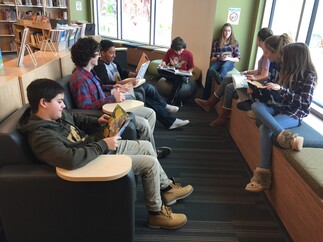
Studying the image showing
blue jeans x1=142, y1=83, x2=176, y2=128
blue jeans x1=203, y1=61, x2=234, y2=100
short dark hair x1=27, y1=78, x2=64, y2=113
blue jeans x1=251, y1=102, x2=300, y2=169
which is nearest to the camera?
short dark hair x1=27, y1=78, x2=64, y2=113

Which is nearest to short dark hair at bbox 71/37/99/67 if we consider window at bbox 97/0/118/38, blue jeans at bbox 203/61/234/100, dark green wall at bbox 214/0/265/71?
blue jeans at bbox 203/61/234/100

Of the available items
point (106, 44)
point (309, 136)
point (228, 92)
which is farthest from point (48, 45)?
point (309, 136)

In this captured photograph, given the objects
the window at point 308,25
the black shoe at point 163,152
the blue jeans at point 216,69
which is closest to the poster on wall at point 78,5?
the blue jeans at point 216,69

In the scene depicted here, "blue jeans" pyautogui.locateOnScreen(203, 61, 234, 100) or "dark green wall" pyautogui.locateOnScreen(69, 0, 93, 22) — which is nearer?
"blue jeans" pyautogui.locateOnScreen(203, 61, 234, 100)

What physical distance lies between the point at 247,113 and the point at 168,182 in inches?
47.0

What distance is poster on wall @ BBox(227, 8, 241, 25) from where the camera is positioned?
435 centimetres

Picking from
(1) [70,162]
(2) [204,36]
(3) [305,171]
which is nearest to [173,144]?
(3) [305,171]

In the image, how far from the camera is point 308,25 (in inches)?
125

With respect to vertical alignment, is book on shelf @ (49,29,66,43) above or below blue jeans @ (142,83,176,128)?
above

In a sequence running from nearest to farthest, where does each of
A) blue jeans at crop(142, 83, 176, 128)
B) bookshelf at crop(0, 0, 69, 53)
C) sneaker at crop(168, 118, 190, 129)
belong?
blue jeans at crop(142, 83, 176, 128), sneaker at crop(168, 118, 190, 129), bookshelf at crop(0, 0, 69, 53)

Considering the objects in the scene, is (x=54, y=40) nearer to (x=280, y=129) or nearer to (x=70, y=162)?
(x=70, y=162)

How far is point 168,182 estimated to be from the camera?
83.9 inches

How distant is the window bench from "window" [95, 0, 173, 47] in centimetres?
497

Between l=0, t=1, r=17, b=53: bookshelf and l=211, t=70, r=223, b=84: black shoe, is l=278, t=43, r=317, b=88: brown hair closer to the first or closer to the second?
l=211, t=70, r=223, b=84: black shoe
